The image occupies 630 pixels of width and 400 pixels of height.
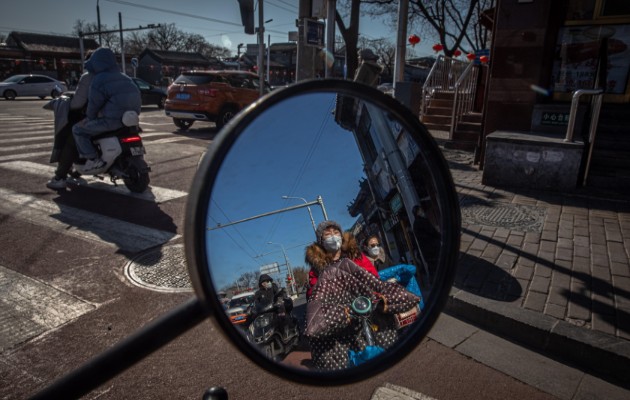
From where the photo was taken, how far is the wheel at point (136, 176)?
22.0 feet

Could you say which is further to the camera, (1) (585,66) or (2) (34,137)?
(2) (34,137)

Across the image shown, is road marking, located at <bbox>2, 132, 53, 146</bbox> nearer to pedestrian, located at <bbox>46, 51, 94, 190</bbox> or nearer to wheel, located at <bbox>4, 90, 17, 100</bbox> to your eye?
pedestrian, located at <bbox>46, 51, 94, 190</bbox>

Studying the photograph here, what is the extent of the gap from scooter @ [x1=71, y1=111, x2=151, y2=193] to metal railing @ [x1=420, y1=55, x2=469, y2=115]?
9689 millimetres

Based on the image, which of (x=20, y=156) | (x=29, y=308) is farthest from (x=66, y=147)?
(x=29, y=308)

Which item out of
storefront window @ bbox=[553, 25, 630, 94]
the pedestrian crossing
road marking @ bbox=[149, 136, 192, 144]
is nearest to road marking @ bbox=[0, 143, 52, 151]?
the pedestrian crossing

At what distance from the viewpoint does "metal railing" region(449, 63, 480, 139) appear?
11123 millimetres

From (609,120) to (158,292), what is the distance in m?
9.15

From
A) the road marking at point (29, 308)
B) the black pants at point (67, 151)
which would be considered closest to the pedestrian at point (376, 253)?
the road marking at point (29, 308)

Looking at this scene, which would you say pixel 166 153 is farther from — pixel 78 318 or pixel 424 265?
pixel 424 265

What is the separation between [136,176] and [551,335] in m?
6.07

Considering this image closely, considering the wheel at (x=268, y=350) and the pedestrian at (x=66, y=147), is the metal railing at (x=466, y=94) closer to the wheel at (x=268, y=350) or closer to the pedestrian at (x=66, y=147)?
the pedestrian at (x=66, y=147)

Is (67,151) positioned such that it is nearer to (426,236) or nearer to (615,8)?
(426,236)

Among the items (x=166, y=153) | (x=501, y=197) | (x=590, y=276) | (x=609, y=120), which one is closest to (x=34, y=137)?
(x=166, y=153)

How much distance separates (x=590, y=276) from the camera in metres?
3.79
